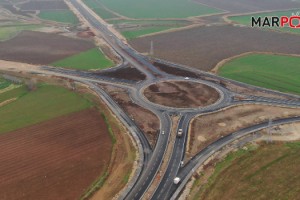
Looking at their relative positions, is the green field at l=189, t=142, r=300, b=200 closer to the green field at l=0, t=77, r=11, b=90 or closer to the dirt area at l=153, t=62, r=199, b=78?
the dirt area at l=153, t=62, r=199, b=78

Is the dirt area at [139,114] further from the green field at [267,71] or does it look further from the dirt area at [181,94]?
the green field at [267,71]

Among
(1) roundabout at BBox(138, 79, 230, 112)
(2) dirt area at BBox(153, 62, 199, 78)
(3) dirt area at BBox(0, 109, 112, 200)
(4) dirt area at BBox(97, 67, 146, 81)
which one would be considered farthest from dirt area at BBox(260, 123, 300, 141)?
(4) dirt area at BBox(97, 67, 146, 81)

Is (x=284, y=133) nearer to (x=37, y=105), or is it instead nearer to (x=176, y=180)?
(x=176, y=180)

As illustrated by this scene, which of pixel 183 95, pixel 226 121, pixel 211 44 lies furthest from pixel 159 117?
pixel 211 44

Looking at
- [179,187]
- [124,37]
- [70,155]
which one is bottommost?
[179,187]

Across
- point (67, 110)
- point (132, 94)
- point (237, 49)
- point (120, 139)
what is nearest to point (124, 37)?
point (237, 49)

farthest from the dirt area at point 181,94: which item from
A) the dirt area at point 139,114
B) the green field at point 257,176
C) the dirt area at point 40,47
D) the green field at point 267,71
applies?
the dirt area at point 40,47

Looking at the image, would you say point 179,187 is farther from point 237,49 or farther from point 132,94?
point 237,49
